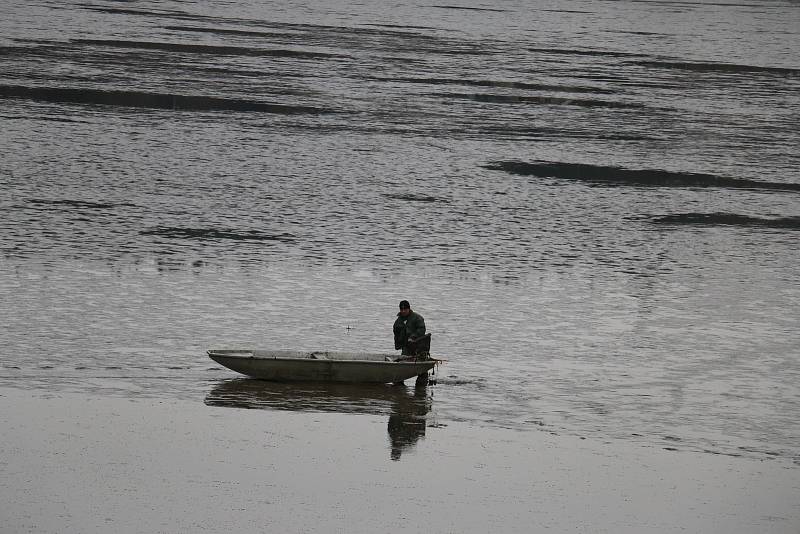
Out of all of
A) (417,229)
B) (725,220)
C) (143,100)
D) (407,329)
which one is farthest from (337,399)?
(143,100)

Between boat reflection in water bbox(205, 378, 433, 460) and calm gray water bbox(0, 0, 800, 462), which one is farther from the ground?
calm gray water bbox(0, 0, 800, 462)

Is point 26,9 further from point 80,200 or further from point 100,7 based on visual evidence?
point 80,200

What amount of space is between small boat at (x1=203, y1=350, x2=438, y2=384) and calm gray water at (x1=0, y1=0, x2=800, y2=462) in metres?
0.23

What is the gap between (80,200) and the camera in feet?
95.6

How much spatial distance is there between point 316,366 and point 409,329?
143 centimetres

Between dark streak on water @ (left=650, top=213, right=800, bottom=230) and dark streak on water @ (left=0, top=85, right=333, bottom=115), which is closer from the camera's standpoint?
dark streak on water @ (left=650, top=213, right=800, bottom=230)

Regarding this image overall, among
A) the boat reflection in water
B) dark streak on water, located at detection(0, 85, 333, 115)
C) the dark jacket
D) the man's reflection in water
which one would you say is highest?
dark streak on water, located at detection(0, 85, 333, 115)

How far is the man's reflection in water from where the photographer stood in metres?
16.7

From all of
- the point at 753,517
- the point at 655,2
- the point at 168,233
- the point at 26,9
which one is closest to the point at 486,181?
the point at 168,233

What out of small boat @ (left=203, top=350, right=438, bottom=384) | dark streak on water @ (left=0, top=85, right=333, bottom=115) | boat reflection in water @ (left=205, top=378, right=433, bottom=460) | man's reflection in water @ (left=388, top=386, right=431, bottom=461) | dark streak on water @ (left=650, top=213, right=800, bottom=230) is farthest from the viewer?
dark streak on water @ (left=0, top=85, right=333, bottom=115)

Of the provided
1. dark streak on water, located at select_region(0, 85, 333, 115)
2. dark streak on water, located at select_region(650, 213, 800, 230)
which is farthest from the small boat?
dark streak on water, located at select_region(0, 85, 333, 115)

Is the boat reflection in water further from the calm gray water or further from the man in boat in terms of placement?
the man in boat

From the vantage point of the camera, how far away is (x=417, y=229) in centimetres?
2889

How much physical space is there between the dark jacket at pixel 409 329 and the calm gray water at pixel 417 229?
76cm
